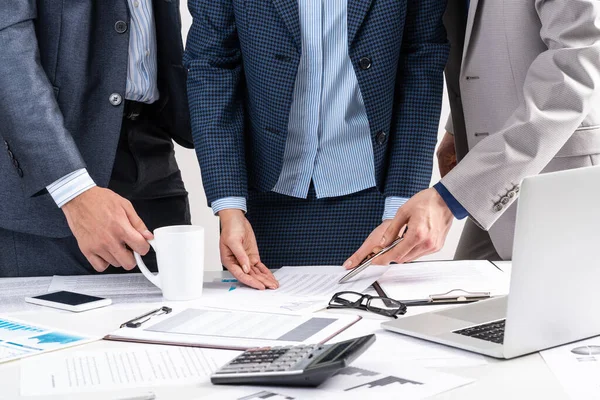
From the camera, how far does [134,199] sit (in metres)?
1.93

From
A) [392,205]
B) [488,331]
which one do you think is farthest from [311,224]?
[488,331]

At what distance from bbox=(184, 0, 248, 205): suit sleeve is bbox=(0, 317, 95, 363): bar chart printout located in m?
0.55

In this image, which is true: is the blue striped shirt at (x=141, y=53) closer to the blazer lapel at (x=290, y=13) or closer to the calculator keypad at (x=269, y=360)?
the blazer lapel at (x=290, y=13)

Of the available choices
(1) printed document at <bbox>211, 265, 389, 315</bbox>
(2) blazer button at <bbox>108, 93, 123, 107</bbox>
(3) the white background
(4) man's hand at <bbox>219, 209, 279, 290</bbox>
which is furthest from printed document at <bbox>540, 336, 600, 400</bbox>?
(3) the white background

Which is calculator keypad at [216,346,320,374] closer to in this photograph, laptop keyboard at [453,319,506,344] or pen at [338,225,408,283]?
laptop keyboard at [453,319,506,344]

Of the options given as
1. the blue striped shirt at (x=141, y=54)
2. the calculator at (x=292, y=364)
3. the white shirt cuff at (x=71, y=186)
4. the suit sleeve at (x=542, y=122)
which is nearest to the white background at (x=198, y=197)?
the blue striped shirt at (x=141, y=54)

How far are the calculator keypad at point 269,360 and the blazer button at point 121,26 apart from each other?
97cm

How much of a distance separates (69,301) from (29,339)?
0.20 metres

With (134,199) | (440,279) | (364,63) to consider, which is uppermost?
(364,63)

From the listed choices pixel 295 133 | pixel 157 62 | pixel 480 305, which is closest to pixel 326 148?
pixel 295 133

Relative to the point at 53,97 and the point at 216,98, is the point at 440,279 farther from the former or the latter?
the point at 53,97

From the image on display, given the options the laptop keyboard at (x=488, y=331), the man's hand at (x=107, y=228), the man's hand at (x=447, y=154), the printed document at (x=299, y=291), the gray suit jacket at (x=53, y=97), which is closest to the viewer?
the laptop keyboard at (x=488, y=331)

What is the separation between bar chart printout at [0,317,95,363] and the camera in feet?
3.51

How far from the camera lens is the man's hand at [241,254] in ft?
4.75
